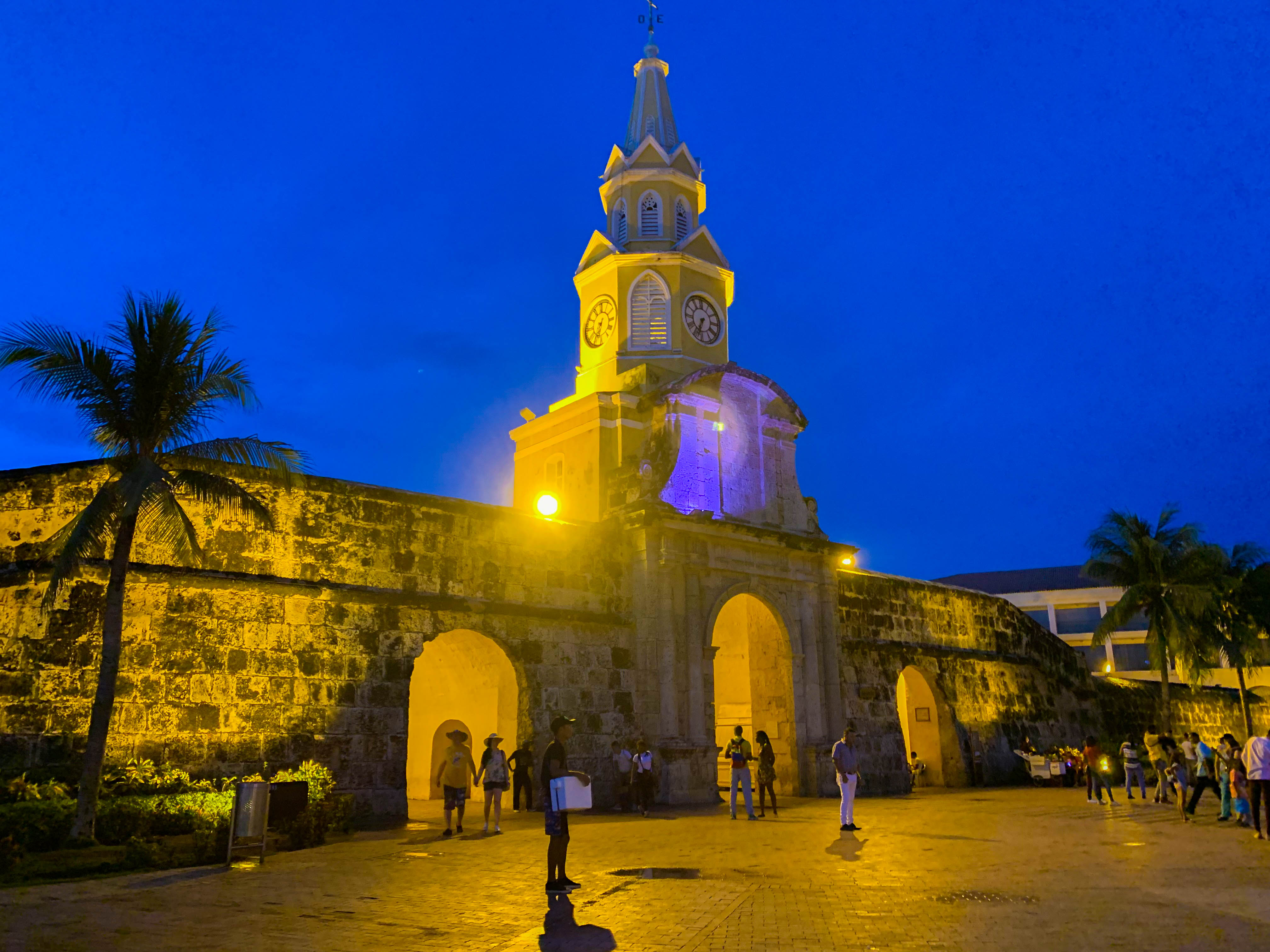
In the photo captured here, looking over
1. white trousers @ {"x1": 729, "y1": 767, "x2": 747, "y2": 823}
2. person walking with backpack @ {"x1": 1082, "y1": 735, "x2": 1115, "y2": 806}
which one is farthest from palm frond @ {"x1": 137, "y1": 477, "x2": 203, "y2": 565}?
person walking with backpack @ {"x1": 1082, "y1": 735, "x2": 1115, "y2": 806}

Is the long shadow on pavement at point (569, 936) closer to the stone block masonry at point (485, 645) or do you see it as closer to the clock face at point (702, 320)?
the stone block masonry at point (485, 645)

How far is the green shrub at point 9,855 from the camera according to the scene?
10227 mm

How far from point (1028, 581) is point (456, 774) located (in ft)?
225

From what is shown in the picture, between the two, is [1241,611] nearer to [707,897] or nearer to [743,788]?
[743,788]

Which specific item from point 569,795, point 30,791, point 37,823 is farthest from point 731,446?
point 37,823

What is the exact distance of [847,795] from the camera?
14992 mm

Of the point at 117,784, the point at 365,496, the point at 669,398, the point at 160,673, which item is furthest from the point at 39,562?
the point at 669,398

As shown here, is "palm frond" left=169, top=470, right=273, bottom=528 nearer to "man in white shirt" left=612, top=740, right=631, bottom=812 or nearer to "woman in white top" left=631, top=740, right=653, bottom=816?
"woman in white top" left=631, top=740, right=653, bottom=816

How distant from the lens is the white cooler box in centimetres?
914

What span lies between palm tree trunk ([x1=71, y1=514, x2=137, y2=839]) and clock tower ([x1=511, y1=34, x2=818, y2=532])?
433 inches

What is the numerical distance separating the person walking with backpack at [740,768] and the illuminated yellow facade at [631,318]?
1022 centimetres

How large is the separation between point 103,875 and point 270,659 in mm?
5855

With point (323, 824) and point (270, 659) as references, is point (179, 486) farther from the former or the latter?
point (323, 824)

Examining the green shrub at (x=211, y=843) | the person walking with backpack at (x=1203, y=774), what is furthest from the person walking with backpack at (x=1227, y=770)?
the green shrub at (x=211, y=843)
